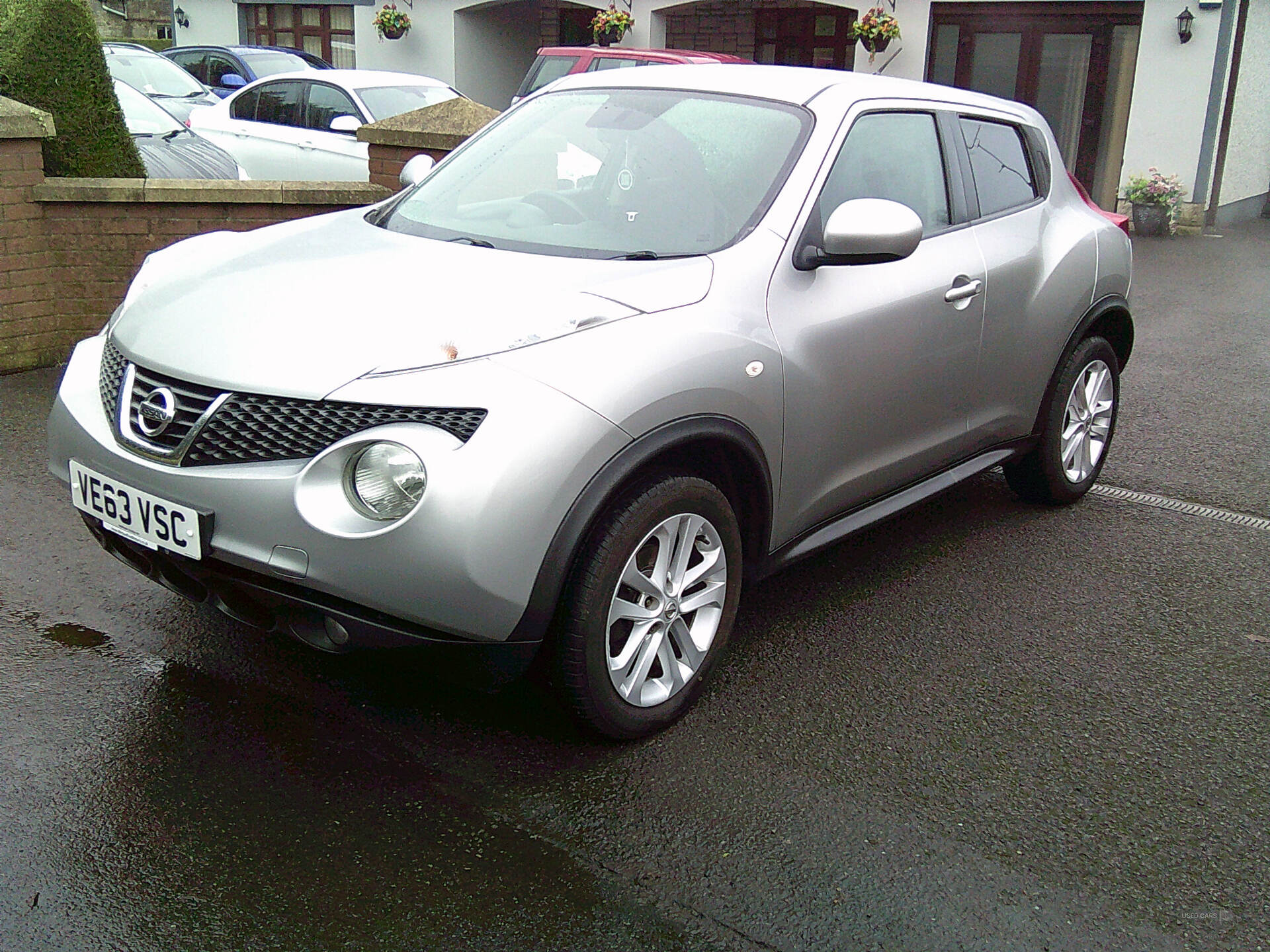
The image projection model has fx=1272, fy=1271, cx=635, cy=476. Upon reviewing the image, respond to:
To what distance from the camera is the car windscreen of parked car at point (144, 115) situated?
9.50m

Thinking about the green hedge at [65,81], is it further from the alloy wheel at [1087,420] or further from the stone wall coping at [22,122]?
the alloy wheel at [1087,420]

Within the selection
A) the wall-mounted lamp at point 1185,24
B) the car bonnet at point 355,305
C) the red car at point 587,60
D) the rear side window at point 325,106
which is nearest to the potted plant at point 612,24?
the red car at point 587,60

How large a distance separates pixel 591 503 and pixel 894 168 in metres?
1.86

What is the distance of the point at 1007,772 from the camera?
329 cm

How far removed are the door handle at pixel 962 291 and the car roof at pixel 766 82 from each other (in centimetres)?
66

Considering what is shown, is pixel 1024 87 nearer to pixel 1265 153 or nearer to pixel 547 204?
pixel 1265 153

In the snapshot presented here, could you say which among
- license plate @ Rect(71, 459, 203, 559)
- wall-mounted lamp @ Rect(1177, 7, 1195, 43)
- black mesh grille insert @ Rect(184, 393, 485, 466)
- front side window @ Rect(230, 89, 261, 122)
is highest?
wall-mounted lamp @ Rect(1177, 7, 1195, 43)

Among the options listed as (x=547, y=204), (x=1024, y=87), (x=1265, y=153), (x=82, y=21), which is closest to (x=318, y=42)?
(x=1024, y=87)

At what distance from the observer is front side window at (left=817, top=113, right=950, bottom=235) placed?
388cm

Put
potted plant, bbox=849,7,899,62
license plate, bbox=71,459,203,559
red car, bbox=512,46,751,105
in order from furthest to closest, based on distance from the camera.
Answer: potted plant, bbox=849,7,899,62
red car, bbox=512,46,751,105
license plate, bbox=71,459,203,559

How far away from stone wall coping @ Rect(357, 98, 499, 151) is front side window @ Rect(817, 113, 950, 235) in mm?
A: 4351

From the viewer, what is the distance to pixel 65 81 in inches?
282

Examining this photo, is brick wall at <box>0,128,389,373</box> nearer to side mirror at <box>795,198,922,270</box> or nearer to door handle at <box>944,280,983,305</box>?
door handle at <box>944,280,983,305</box>

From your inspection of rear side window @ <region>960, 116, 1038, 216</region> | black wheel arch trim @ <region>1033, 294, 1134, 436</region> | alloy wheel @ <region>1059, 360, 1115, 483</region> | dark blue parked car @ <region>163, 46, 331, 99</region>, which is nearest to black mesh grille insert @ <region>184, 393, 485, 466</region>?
rear side window @ <region>960, 116, 1038, 216</region>
